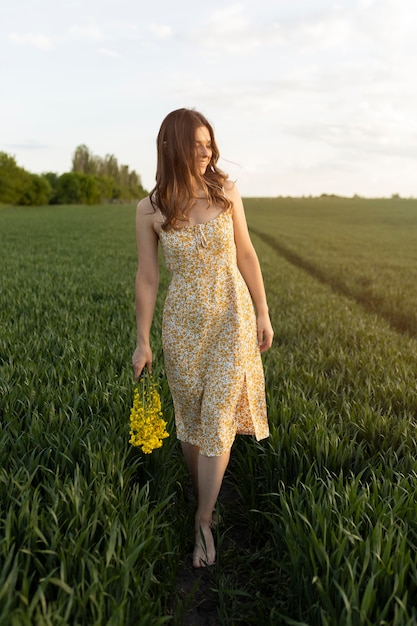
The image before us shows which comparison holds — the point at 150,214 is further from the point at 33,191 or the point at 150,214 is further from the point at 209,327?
the point at 33,191

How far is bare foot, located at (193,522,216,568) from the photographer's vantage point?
272 cm

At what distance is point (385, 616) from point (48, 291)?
803cm

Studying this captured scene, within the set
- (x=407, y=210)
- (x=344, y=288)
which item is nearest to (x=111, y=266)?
(x=344, y=288)

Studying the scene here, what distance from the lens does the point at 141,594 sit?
2096 millimetres

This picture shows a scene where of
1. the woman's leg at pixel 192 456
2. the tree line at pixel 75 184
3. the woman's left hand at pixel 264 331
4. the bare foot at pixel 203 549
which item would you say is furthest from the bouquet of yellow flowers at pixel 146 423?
the tree line at pixel 75 184

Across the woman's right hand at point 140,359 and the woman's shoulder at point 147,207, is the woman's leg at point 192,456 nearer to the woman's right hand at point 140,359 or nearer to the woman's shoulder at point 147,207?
the woman's right hand at point 140,359

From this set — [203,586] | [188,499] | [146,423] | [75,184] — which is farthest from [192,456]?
[75,184]

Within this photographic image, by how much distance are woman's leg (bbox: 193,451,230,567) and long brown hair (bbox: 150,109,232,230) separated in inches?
48.5

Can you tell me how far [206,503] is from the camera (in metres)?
2.82

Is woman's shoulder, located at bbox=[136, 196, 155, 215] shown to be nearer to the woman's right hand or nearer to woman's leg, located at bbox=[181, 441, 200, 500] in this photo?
the woman's right hand

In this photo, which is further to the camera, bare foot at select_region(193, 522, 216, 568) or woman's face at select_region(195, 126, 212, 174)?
bare foot at select_region(193, 522, 216, 568)

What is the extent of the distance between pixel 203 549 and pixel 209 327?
1149 millimetres

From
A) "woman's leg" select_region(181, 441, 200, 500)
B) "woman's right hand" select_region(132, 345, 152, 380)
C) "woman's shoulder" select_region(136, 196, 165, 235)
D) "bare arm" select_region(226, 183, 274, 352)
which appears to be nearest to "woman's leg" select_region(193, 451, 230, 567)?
"woman's leg" select_region(181, 441, 200, 500)

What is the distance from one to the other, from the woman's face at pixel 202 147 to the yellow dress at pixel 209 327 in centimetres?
27
